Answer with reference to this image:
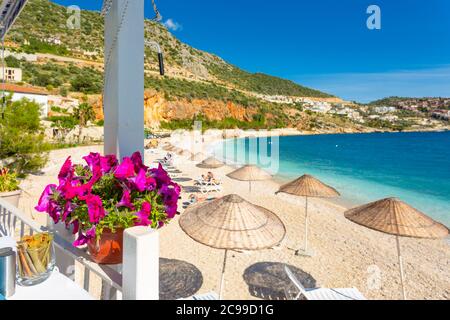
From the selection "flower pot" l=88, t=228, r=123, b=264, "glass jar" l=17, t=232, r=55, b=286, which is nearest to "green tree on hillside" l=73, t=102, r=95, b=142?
"glass jar" l=17, t=232, r=55, b=286

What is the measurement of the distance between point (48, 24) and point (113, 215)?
2296 inches

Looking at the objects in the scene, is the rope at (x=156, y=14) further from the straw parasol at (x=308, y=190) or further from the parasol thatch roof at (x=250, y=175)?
the parasol thatch roof at (x=250, y=175)

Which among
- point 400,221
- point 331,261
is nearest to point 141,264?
point 400,221

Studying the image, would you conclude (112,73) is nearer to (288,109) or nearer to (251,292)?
(251,292)

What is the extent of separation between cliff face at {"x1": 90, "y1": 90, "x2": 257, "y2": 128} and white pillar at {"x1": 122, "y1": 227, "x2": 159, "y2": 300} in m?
36.8

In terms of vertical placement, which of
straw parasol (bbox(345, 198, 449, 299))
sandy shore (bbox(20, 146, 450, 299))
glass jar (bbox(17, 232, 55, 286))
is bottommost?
sandy shore (bbox(20, 146, 450, 299))

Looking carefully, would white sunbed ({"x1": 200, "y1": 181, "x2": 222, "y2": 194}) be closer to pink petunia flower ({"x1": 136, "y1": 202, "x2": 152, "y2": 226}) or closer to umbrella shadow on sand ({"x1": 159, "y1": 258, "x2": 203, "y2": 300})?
umbrella shadow on sand ({"x1": 159, "y1": 258, "x2": 203, "y2": 300})

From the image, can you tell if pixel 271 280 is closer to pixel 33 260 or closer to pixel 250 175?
pixel 250 175

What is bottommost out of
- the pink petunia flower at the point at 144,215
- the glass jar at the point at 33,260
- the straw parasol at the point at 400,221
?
the straw parasol at the point at 400,221

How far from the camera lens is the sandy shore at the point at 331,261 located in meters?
5.58

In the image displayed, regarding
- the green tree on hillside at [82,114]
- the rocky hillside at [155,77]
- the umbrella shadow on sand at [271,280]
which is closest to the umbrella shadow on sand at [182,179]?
the umbrella shadow on sand at [271,280]

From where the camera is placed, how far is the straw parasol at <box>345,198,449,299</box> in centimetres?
425

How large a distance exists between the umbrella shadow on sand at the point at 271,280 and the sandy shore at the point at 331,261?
0.02m
